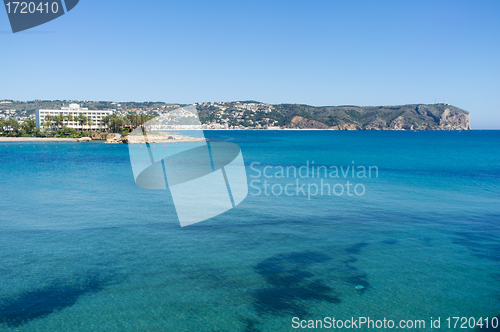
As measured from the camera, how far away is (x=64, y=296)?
8.11m

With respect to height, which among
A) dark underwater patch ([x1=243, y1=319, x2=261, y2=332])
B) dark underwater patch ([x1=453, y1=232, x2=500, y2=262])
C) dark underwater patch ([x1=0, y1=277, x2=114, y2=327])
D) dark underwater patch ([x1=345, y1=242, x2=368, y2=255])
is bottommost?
dark underwater patch ([x1=453, y1=232, x2=500, y2=262])

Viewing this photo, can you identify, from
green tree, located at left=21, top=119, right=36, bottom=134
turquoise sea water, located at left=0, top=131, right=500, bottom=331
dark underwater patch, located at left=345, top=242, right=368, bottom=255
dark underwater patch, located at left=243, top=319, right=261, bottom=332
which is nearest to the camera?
dark underwater patch, located at left=243, top=319, right=261, bottom=332

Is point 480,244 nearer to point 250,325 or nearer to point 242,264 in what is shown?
point 242,264

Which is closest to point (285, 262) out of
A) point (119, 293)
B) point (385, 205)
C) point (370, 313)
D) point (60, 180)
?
point (370, 313)

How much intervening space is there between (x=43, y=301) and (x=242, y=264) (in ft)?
16.2

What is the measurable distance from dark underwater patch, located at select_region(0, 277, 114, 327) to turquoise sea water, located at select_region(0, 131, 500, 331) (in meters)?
0.04

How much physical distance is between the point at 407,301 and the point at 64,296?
8.04m

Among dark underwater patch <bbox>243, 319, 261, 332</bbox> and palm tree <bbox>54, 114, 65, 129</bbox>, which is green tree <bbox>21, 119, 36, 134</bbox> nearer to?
palm tree <bbox>54, 114, 65, 129</bbox>

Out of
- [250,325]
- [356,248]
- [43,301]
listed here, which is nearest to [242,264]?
[250,325]

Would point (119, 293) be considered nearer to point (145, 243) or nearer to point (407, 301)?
point (145, 243)

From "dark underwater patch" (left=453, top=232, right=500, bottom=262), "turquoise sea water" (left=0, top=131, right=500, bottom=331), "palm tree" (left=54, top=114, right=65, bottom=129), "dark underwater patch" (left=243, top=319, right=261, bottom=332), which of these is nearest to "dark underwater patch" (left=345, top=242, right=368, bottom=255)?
"turquoise sea water" (left=0, top=131, right=500, bottom=331)

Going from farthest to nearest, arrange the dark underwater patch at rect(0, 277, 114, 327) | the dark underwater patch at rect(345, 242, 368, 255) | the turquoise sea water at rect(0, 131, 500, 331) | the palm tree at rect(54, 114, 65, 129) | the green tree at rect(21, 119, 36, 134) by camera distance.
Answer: the palm tree at rect(54, 114, 65, 129)
the green tree at rect(21, 119, 36, 134)
the dark underwater patch at rect(345, 242, 368, 255)
the turquoise sea water at rect(0, 131, 500, 331)
the dark underwater patch at rect(0, 277, 114, 327)

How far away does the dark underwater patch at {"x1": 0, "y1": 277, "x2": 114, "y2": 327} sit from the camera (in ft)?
23.8

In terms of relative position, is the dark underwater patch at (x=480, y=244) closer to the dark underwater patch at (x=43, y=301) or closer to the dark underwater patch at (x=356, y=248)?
the dark underwater patch at (x=356, y=248)
